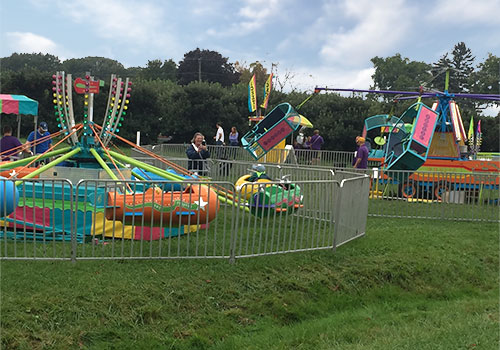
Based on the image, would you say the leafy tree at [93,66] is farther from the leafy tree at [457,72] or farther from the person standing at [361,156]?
the person standing at [361,156]

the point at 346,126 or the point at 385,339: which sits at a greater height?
the point at 346,126

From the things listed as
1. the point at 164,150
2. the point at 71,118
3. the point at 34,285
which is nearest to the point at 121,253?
the point at 34,285

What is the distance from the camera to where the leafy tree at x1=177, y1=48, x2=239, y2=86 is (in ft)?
206

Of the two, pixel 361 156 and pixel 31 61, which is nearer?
pixel 361 156

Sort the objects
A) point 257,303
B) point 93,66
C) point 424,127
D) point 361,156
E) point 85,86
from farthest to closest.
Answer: point 93,66 < point 361,156 < point 424,127 < point 85,86 < point 257,303

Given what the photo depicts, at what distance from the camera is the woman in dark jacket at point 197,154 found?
10594mm

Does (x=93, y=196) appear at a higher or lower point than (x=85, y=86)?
lower

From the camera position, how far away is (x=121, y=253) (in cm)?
611

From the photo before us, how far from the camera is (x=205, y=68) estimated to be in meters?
63.8

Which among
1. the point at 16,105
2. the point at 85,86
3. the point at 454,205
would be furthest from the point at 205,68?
the point at 85,86

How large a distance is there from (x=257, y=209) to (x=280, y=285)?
1050 millimetres

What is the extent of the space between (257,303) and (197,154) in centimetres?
586

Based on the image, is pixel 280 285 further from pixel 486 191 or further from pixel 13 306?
pixel 486 191

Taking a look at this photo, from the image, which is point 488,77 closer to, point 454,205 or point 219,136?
point 219,136
